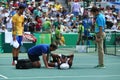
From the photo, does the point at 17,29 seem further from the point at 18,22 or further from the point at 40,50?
the point at 40,50

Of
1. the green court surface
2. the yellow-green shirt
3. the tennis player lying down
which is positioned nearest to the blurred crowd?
the yellow-green shirt

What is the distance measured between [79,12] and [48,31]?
7.63 meters

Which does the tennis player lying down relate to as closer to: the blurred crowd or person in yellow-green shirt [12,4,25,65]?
person in yellow-green shirt [12,4,25,65]

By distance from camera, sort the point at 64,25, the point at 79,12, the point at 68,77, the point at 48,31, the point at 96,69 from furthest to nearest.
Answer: the point at 79,12 < the point at 64,25 < the point at 48,31 < the point at 96,69 < the point at 68,77

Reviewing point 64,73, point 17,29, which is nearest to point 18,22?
point 17,29

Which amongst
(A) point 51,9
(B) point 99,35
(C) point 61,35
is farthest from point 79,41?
(B) point 99,35

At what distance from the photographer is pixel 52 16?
3366cm

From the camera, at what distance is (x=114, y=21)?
112 feet

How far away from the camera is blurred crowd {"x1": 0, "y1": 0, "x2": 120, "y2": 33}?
29.5m

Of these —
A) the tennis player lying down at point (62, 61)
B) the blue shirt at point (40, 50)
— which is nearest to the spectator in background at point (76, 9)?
the tennis player lying down at point (62, 61)

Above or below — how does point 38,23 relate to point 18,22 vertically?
below

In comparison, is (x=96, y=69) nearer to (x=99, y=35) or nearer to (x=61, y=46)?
(x=99, y=35)

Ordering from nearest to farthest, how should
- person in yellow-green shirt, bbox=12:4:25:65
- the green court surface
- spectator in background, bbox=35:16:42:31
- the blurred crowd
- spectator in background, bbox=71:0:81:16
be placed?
the green court surface, person in yellow-green shirt, bbox=12:4:25:65, the blurred crowd, spectator in background, bbox=35:16:42:31, spectator in background, bbox=71:0:81:16

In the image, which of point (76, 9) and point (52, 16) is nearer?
point (52, 16)
